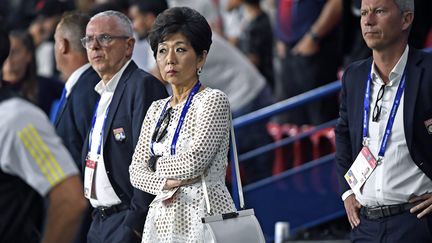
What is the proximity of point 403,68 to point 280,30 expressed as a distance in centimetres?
561

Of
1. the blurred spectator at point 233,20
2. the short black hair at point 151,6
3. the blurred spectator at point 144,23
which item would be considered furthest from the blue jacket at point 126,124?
the blurred spectator at point 233,20

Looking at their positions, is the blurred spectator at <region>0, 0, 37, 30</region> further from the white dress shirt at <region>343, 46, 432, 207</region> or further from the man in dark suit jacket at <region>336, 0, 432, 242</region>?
the white dress shirt at <region>343, 46, 432, 207</region>

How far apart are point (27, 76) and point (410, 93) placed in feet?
17.9

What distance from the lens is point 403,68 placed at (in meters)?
6.74

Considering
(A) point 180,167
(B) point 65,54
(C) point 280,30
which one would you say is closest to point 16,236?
(A) point 180,167

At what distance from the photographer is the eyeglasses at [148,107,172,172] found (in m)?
6.63

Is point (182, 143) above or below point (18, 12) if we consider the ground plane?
above

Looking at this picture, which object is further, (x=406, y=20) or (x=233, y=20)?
(x=233, y=20)

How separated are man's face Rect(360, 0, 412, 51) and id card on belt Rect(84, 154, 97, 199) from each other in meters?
1.86

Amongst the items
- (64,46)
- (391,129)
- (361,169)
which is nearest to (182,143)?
(361,169)

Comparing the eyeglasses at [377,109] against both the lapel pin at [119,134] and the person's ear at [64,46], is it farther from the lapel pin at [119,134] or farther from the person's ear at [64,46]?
the person's ear at [64,46]

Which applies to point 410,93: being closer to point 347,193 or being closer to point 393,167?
point 393,167

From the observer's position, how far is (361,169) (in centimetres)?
681

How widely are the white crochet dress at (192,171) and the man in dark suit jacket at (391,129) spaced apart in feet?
2.82
